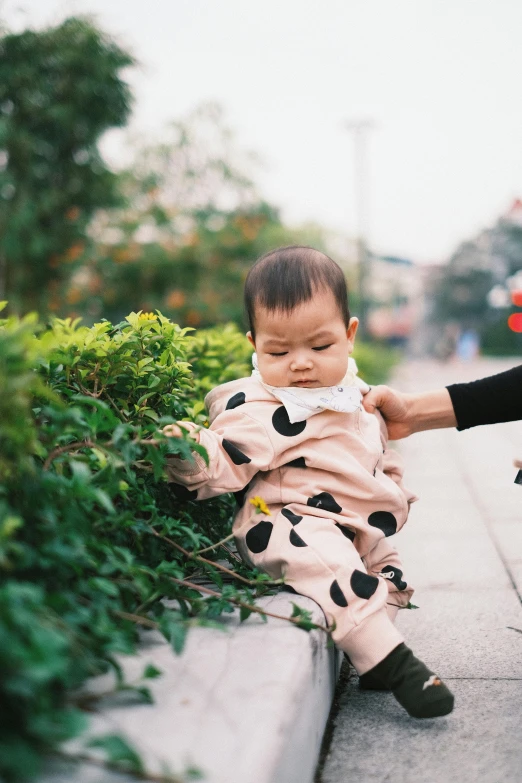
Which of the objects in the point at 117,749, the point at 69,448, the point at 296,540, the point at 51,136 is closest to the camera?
the point at 117,749

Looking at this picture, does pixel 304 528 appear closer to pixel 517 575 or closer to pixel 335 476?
pixel 335 476

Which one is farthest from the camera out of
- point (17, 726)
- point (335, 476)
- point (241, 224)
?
point (241, 224)

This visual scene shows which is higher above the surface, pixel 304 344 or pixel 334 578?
pixel 304 344

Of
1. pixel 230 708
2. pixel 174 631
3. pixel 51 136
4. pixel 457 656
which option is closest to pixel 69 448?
pixel 174 631

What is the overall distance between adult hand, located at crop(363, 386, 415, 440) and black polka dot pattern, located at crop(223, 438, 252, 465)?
1.99ft

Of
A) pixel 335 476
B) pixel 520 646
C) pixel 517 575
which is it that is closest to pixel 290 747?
pixel 335 476

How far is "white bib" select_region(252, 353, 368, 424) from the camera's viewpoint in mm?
2586

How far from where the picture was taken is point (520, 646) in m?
2.84

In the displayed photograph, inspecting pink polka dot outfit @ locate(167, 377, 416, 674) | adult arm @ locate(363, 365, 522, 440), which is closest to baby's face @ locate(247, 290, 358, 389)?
pink polka dot outfit @ locate(167, 377, 416, 674)

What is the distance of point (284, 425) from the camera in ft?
8.49

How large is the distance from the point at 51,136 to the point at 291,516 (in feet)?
33.2

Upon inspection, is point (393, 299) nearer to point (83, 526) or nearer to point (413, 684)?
point (413, 684)

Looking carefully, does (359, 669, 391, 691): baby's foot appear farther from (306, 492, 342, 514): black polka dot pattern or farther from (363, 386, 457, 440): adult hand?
(363, 386, 457, 440): adult hand

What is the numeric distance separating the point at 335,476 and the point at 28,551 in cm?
120
